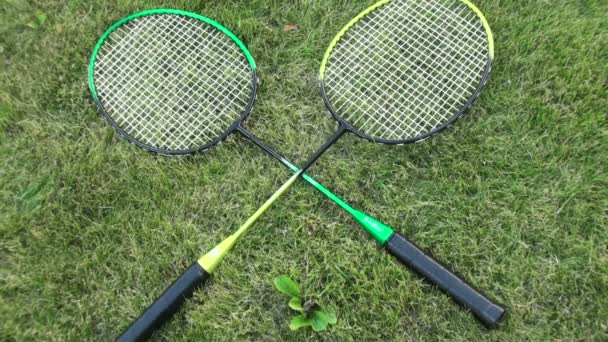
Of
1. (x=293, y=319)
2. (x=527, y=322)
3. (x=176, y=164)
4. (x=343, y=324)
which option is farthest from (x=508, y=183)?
(x=176, y=164)

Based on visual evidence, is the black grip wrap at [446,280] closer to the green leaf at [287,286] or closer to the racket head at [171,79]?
the green leaf at [287,286]

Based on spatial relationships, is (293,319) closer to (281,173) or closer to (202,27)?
(281,173)

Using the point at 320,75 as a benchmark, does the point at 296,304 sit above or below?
below

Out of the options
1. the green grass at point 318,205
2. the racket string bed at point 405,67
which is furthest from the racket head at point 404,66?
the green grass at point 318,205

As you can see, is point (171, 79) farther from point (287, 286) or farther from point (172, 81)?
point (287, 286)

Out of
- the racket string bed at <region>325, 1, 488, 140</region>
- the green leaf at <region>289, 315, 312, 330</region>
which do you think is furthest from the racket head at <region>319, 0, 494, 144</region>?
the green leaf at <region>289, 315, 312, 330</region>

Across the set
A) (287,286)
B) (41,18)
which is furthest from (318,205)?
(41,18)

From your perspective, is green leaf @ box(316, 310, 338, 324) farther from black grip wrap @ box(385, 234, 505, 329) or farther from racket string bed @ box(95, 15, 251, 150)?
racket string bed @ box(95, 15, 251, 150)
